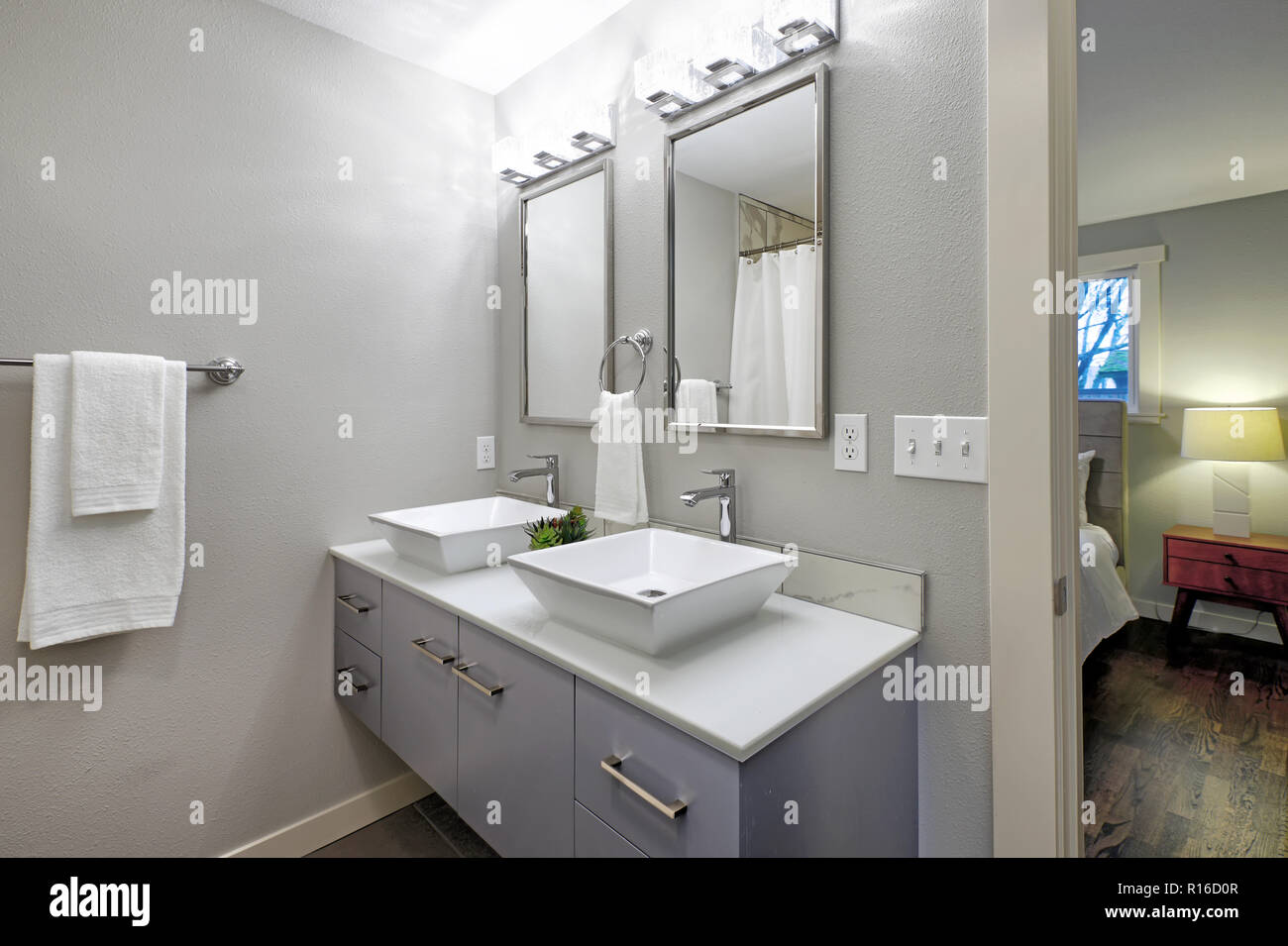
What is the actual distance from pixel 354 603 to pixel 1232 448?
13.1ft

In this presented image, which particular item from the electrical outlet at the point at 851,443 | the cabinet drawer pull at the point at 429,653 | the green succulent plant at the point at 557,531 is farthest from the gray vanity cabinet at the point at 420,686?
the electrical outlet at the point at 851,443

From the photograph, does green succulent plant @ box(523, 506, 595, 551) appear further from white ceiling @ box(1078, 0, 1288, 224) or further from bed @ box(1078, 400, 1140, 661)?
bed @ box(1078, 400, 1140, 661)

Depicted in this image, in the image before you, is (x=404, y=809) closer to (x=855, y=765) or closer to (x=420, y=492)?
(x=420, y=492)

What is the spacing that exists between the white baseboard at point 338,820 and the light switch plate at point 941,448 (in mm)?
1806

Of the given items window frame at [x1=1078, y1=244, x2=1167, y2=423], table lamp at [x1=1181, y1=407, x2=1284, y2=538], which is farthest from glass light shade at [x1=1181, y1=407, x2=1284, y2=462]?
window frame at [x1=1078, y1=244, x2=1167, y2=423]

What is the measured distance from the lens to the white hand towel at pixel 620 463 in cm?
165

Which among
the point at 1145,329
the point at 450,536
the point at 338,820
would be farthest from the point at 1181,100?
the point at 338,820

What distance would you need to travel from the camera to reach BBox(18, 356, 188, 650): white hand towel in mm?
1324

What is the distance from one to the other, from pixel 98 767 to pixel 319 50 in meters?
1.95

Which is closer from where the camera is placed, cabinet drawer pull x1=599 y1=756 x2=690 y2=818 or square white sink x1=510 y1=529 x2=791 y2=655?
cabinet drawer pull x1=599 y1=756 x2=690 y2=818

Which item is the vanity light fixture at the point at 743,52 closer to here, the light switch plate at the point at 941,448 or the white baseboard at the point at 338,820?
the light switch plate at the point at 941,448

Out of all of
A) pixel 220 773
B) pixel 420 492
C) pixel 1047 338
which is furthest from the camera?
pixel 420 492
